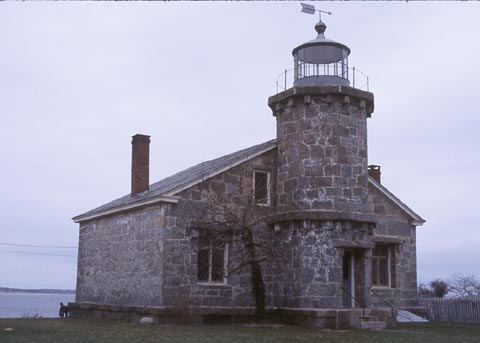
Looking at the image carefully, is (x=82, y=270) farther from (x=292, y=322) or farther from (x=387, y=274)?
(x=387, y=274)

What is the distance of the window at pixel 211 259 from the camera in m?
19.2

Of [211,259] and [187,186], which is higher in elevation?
[187,186]

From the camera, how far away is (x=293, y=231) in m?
19.1

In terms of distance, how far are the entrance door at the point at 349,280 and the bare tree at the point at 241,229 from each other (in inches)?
96.6

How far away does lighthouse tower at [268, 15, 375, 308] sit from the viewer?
1862cm

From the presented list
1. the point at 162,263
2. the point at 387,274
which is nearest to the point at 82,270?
the point at 162,263

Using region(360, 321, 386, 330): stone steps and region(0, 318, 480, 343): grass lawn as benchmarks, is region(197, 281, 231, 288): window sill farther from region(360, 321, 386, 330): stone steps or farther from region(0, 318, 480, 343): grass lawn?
region(360, 321, 386, 330): stone steps

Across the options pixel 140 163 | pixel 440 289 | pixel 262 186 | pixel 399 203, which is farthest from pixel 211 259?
pixel 440 289

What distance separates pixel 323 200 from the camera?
18.9 meters

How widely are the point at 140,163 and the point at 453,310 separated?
42.9ft

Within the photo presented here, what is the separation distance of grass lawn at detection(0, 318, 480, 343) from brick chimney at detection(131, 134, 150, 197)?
5.38 meters

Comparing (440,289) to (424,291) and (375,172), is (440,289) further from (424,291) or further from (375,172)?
(375,172)

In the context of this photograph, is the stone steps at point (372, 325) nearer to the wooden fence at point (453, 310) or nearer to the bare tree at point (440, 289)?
the wooden fence at point (453, 310)

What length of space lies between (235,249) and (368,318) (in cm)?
437
